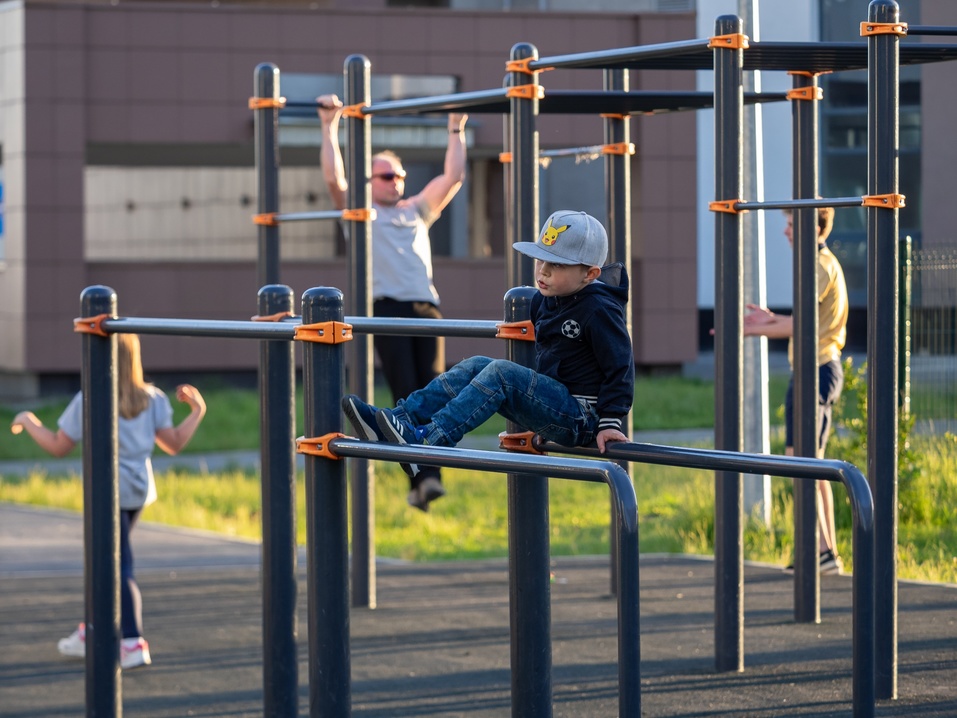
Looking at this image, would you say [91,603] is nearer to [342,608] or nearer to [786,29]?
[342,608]

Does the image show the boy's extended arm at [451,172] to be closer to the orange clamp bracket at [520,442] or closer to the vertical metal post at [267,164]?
the vertical metal post at [267,164]

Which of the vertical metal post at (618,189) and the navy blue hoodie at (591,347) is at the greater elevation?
the vertical metal post at (618,189)

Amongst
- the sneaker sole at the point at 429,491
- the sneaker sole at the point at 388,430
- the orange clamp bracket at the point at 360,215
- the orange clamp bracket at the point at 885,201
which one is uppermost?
the orange clamp bracket at the point at 360,215

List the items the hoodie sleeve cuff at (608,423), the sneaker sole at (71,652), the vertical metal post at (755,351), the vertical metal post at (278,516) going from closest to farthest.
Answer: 1. the hoodie sleeve cuff at (608,423)
2. the vertical metal post at (278,516)
3. the sneaker sole at (71,652)
4. the vertical metal post at (755,351)

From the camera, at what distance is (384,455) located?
3252 mm

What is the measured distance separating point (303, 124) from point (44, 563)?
1227 centimetres

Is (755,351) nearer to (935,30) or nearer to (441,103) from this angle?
(441,103)

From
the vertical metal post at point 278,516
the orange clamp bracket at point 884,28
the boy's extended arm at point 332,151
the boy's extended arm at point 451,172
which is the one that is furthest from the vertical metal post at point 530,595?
the boy's extended arm at point 332,151

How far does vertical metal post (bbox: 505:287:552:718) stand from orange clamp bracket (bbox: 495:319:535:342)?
1.34 feet

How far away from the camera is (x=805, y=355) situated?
19.4 ft

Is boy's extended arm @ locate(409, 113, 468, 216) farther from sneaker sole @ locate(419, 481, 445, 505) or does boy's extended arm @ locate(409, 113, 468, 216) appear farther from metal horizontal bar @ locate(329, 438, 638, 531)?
metal horizontal bar @ locate(329, 438, 638, 531)

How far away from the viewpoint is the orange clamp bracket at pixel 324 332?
11.7 feet

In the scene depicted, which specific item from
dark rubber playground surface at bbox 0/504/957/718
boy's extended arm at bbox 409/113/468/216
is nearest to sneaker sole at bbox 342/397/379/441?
dark rubber playground surface at bbox 0/504/957/718

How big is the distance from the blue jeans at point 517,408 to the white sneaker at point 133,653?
7.41 ft
